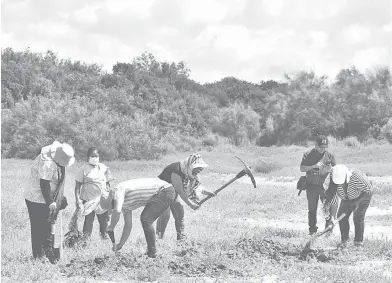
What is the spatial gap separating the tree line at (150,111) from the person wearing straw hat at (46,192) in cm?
2865

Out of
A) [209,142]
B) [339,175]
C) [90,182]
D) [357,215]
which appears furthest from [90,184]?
[209,142]

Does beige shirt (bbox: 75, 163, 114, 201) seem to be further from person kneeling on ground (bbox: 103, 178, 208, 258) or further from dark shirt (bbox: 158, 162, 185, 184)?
person kneeling on ground (bbox: 103, 178, 208, 258)

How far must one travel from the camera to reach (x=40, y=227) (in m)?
7.68

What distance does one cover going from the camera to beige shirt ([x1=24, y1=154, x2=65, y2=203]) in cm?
748

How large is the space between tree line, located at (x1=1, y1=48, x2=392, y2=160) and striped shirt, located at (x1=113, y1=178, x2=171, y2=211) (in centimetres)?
2876

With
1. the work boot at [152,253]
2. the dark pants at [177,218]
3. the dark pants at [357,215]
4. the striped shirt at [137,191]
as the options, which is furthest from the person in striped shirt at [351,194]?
the work boot at [152,253]

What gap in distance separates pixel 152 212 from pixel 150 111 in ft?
152

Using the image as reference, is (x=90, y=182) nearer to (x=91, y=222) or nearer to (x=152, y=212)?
(x=91, y=222)

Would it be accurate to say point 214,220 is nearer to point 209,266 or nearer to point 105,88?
point 209,266

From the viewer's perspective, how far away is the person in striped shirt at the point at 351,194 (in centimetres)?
877

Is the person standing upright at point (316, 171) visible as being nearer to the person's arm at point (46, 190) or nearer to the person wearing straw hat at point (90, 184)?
the person wearing straw hat at point (90, 184)

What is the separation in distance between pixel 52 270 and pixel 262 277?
101 inches

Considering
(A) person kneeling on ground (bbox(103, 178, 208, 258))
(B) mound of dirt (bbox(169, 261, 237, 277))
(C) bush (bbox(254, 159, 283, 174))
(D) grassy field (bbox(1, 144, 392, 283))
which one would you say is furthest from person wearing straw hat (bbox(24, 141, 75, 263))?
(C) bush (bbox(254, 159, 283, 174))

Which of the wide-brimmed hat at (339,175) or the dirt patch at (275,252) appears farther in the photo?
the wide-brimmed hat at (339,175)
